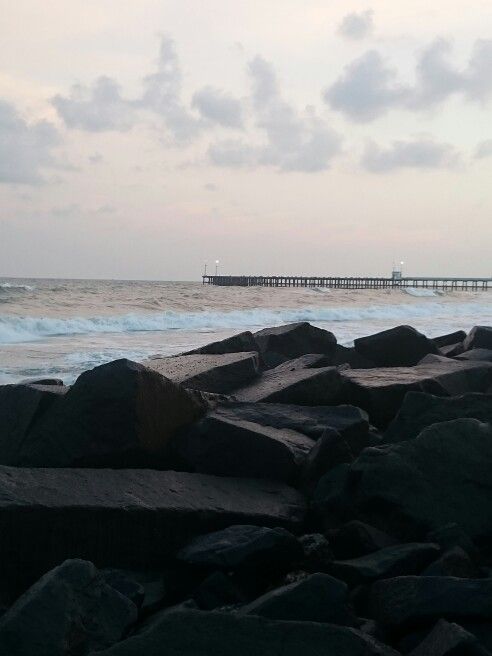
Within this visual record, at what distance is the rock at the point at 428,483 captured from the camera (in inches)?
129

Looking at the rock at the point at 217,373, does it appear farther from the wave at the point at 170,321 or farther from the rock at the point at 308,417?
the wave at the point at 170,321

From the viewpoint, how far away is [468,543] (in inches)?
121

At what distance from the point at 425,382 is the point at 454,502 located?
1832mm

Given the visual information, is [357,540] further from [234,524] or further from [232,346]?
[232,346]

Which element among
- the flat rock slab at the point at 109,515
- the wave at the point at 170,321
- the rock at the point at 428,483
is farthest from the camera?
the wave at the point at 170,321

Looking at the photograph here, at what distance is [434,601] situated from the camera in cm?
245

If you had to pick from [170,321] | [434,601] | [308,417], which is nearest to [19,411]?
[308,417]

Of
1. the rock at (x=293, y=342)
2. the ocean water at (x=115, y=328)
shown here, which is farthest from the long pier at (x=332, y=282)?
the rock at (x=293, y=342)

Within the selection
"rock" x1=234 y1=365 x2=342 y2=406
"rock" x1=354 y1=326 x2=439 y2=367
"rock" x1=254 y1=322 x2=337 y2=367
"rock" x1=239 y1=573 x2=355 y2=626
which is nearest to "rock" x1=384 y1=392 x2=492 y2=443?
"rock" x1=234 y1=365 x2=342 y2=406

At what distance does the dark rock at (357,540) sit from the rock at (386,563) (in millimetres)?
150

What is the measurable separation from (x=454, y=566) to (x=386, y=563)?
255 millimetres

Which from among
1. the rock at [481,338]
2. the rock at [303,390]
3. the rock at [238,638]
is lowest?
the rock at [238,638]

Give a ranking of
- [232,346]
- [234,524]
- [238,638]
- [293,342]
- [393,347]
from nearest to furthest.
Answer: [238,638], [234,524], [232,346], [393,347], [293,342]

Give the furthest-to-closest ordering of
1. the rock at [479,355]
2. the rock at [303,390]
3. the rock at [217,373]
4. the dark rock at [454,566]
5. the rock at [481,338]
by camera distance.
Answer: the rock at [481,338] < the rock at [479,355] < the rock at [217,373] < the rock at [303,390] < the dark rock at [454,566]
